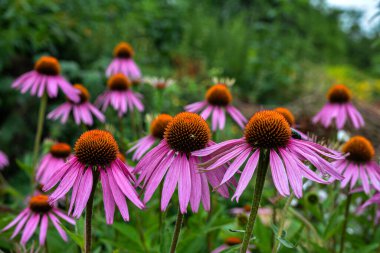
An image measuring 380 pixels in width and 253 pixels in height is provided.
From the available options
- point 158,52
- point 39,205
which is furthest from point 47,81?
point 158,52

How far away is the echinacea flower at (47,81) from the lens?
6.48 ft

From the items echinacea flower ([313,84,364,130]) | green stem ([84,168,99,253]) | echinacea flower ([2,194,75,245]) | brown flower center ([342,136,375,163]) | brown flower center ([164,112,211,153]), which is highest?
brown flower center ([164,112,211,153])

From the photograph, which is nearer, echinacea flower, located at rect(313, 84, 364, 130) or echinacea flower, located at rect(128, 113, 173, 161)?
echinacea flower, located at rect(128, 113, 173, 161)

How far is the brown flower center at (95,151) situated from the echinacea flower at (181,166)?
78 millimetres

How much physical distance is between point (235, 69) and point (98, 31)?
5.55 feet

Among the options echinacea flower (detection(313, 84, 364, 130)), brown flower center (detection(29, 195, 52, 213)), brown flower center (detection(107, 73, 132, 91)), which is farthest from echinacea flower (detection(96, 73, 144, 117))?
echinacea flower (detection(313, 84, 364, 130))

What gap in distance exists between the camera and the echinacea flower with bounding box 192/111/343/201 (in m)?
0.92

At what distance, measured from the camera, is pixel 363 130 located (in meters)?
3.28

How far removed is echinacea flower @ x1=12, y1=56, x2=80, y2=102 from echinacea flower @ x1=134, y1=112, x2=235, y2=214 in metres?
1.02

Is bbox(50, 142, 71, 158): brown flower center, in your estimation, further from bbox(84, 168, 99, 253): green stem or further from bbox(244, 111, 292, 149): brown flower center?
bbox(244, 111, 292, 149): brown flower center

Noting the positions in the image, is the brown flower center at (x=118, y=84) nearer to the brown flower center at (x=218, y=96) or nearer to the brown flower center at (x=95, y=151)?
the brown flower center at (x=218, y=96)

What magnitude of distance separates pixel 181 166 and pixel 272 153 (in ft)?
0.72

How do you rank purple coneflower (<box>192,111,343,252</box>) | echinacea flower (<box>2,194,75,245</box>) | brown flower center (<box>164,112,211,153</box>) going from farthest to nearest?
echinacea flower (<box>2,194,75,245</box>)
brown flower center (<box>164,112,211,153</box>)
purple coneflower (<box>192,111,343,252</box>)

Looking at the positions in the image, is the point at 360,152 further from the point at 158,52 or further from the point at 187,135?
the point at 158,52
